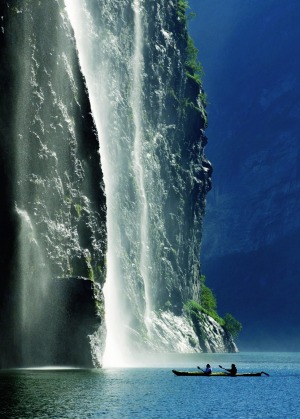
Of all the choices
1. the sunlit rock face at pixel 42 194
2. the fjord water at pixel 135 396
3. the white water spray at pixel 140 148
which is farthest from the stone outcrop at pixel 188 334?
the fjord water at pixel 135 396

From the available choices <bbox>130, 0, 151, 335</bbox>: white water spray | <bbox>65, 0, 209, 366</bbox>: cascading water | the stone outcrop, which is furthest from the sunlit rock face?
the stone outcrop

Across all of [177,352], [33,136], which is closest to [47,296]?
[33,136]

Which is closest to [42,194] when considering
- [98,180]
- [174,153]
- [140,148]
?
[98,180]

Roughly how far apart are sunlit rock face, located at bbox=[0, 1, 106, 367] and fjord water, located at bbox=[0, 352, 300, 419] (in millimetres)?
3858

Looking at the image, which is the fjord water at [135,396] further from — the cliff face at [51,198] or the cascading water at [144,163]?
the cascading water at [144,163]

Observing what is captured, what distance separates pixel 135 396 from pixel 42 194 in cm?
2030

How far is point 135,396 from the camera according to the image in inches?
1555

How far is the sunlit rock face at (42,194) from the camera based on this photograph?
174 ft

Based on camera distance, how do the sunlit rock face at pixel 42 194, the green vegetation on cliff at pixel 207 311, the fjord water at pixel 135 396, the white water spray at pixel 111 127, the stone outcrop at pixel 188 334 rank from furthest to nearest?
the green vegetation on cliff at pixel 207 311 < the stone outcrop at pixel 188 334 < the white water spray at pixel 111 127 < the sunlit rock face at pixel 42 194 < the fjord water at pixel 135 396

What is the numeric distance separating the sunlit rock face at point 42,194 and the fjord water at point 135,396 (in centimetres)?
386

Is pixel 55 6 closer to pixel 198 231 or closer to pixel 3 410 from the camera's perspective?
pixel 3 410

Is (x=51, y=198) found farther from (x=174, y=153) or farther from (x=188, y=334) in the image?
(x=174, y=153)

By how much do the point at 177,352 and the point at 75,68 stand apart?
5318cm

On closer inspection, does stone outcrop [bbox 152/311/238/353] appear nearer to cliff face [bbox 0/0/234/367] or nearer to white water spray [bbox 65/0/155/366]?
white water spray [bbox 65/0/155/366]
